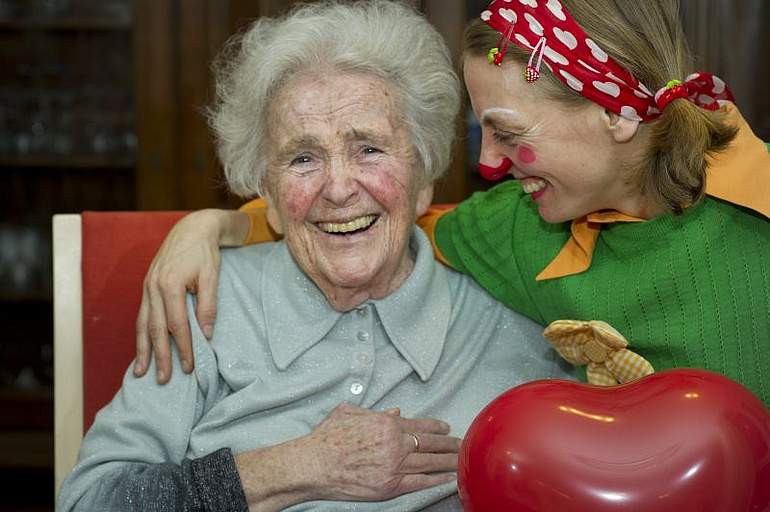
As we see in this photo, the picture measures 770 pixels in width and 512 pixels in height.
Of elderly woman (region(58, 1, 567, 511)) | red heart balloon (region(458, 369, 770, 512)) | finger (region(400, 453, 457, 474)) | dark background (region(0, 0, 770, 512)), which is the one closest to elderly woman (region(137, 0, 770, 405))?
elderly woman (region(58, 1, 567, 511))

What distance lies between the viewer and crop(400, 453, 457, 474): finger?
5.31 ft

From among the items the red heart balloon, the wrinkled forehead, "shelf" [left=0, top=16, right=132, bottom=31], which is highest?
the wrinkled forehead

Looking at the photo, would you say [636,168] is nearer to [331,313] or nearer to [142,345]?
[331,313]

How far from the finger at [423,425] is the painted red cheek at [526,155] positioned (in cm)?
43

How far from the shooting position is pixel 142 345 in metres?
1.70

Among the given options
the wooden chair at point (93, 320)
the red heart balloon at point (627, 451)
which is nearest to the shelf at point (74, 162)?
the wooden chair at point (93, 320)

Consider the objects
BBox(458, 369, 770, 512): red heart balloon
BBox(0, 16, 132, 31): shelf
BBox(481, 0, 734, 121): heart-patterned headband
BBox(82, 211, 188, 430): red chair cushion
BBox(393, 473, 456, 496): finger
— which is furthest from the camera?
BBox(0, 16, 132, 31): shelf

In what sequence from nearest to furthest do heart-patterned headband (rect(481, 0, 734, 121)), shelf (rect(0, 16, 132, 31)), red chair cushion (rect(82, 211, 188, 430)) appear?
heart-patterned headband (rect(481, 0, 734, 121)), red chair cushion (rect(82, 211, 188, 430)), shelf (rect(0, 16, 132, 31))

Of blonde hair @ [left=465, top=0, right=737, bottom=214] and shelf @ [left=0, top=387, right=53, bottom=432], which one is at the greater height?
blonde hair @ [left=465, top=0, right=737, bottom=214]

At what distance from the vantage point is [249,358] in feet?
5.67

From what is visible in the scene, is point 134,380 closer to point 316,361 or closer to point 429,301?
point 316,361

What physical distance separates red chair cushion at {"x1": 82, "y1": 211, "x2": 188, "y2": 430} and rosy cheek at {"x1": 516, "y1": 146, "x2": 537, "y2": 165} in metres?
0.74

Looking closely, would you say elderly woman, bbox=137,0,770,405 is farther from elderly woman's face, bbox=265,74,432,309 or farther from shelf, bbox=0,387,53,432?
shelf, bbox=0,387,53,432

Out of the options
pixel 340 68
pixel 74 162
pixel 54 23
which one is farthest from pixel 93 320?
pixel 54 23
